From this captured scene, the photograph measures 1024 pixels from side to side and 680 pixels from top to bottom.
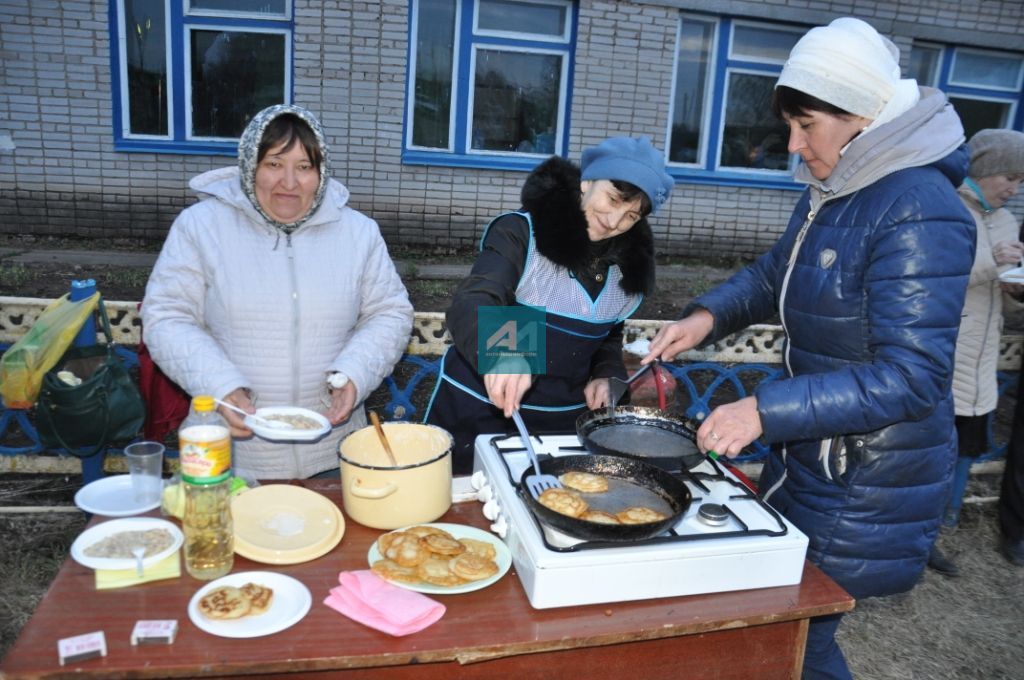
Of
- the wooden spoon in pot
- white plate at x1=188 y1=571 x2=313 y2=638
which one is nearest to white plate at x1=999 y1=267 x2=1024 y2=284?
the wooden spoon in pot

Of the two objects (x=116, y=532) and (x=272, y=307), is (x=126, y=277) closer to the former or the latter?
(x=272, y=307)

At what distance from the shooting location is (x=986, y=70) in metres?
9.45

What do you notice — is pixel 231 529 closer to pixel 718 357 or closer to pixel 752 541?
pixel 752 541

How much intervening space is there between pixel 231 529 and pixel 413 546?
41 cm

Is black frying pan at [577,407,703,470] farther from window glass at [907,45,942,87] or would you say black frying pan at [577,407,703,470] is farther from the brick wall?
window glass at [907,45,942,87]

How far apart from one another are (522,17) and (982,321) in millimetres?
6047

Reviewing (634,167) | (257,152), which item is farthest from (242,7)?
(634,167)

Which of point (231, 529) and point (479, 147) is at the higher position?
point (479, 147)

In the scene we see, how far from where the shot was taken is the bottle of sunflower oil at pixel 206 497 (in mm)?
1517

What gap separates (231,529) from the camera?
167 centimetres

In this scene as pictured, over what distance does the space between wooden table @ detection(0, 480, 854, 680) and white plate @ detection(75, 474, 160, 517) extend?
0.22m

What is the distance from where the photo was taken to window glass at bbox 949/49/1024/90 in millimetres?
9328

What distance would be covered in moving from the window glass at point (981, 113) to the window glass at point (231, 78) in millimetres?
8297

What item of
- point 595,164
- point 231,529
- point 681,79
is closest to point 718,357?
point 595,164
